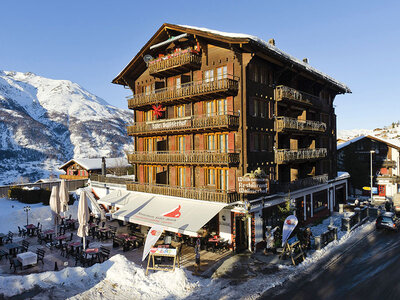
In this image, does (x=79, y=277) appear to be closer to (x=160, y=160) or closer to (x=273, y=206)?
(x=160, y=160)

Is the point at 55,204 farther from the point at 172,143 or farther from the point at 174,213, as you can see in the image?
the point at 172,143

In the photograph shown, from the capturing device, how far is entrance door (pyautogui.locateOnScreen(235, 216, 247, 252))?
2189cm

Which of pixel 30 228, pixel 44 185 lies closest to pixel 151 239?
pixel 30 228

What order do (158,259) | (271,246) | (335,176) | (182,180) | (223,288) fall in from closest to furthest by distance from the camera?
1. (223,288)
2. (158,259)
3. (271,246)
4. (182,180)
5. (335,176)

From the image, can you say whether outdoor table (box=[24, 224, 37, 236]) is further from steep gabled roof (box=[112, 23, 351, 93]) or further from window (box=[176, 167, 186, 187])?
steep gabled roof (box=[112, 23, 351, 93])

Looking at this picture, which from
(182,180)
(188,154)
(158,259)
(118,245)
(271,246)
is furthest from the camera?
(182,180)

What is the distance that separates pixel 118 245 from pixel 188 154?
9.40 metres

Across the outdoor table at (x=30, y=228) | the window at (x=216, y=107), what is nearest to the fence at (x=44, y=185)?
the outdoor table at (x=30, y=228)

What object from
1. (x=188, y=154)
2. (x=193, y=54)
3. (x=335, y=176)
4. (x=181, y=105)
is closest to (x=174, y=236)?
(x=188, y=154)

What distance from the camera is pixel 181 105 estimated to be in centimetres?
2734

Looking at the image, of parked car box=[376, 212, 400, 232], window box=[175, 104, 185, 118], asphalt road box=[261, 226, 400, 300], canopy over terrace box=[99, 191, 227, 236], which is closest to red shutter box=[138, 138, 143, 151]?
canopy over terrace box=[99, 191, 227, 236]

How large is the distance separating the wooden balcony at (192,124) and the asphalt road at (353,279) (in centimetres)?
1180

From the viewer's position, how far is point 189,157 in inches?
973

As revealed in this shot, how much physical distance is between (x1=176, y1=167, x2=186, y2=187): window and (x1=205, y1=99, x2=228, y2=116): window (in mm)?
6017
